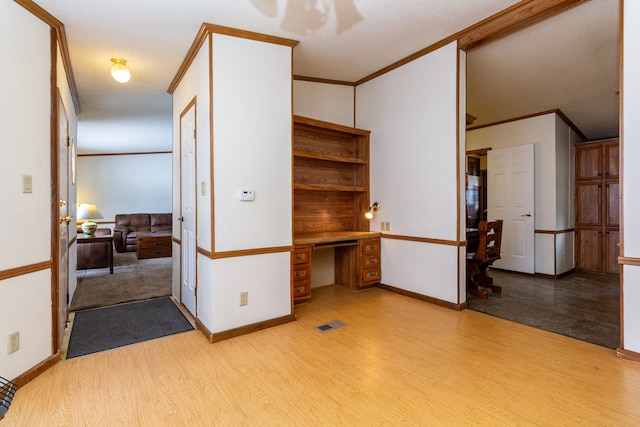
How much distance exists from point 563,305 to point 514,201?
2121mm

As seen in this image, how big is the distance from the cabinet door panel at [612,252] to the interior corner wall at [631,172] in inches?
145

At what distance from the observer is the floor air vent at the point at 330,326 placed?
115 inches

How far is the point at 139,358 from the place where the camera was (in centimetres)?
244

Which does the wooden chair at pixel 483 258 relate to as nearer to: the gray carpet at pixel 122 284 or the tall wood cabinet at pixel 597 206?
the tall wood cabinet at pixel 597 206

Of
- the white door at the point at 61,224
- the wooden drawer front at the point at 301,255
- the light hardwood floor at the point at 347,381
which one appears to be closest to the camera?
the light hardwood floor at the point at 347,381

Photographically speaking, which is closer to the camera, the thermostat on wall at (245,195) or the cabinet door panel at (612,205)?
the thermostat on wall at (245,195)

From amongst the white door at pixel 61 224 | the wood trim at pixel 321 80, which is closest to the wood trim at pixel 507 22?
the wood trim at pixel 321 80

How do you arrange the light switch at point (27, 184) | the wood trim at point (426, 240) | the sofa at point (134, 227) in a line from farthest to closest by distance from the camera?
the sofa at point (134, 227)
the wood trim at point (426, 240)
the light switch at point (27, 184)

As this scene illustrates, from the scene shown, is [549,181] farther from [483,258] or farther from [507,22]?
[507,22]

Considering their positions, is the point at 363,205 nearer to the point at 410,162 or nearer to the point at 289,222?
the point at 410,162

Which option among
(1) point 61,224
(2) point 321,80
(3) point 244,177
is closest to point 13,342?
(1) point 61,224

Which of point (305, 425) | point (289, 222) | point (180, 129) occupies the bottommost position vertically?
point (305, 425)

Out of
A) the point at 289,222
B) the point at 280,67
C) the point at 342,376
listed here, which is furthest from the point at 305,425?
the point at 280,67

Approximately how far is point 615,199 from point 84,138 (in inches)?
394
